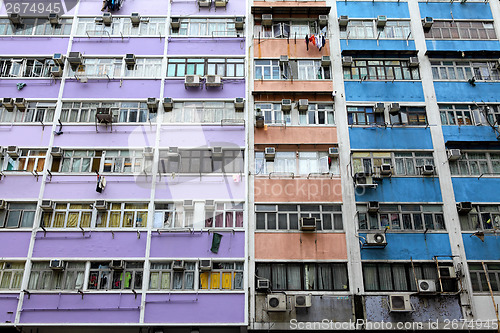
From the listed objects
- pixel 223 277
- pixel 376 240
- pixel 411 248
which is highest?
pixel 376 240

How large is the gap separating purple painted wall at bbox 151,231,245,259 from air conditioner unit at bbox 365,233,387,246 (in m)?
4.35

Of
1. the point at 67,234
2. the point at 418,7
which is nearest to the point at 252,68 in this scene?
the point at 418,7

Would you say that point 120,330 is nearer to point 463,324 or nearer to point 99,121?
point 99,121

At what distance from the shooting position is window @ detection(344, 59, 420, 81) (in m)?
20.0

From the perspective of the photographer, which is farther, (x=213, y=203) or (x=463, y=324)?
(x=213, y=203)

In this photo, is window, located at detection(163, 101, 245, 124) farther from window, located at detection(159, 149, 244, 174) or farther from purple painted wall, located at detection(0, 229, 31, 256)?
purple painted wall, located at detection(0, 229, 31, 256)

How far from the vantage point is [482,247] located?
16953 millimetres

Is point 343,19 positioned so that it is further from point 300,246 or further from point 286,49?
point 300,246

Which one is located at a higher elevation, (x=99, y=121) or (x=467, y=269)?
(x=99, y=121)

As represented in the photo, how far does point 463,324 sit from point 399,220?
13.0 feet

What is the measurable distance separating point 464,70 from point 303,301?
39.1 ft

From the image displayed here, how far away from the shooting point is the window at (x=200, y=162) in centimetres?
1812

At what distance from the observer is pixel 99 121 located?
1886 centimetres

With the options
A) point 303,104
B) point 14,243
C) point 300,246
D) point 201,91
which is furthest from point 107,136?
point 300,246
